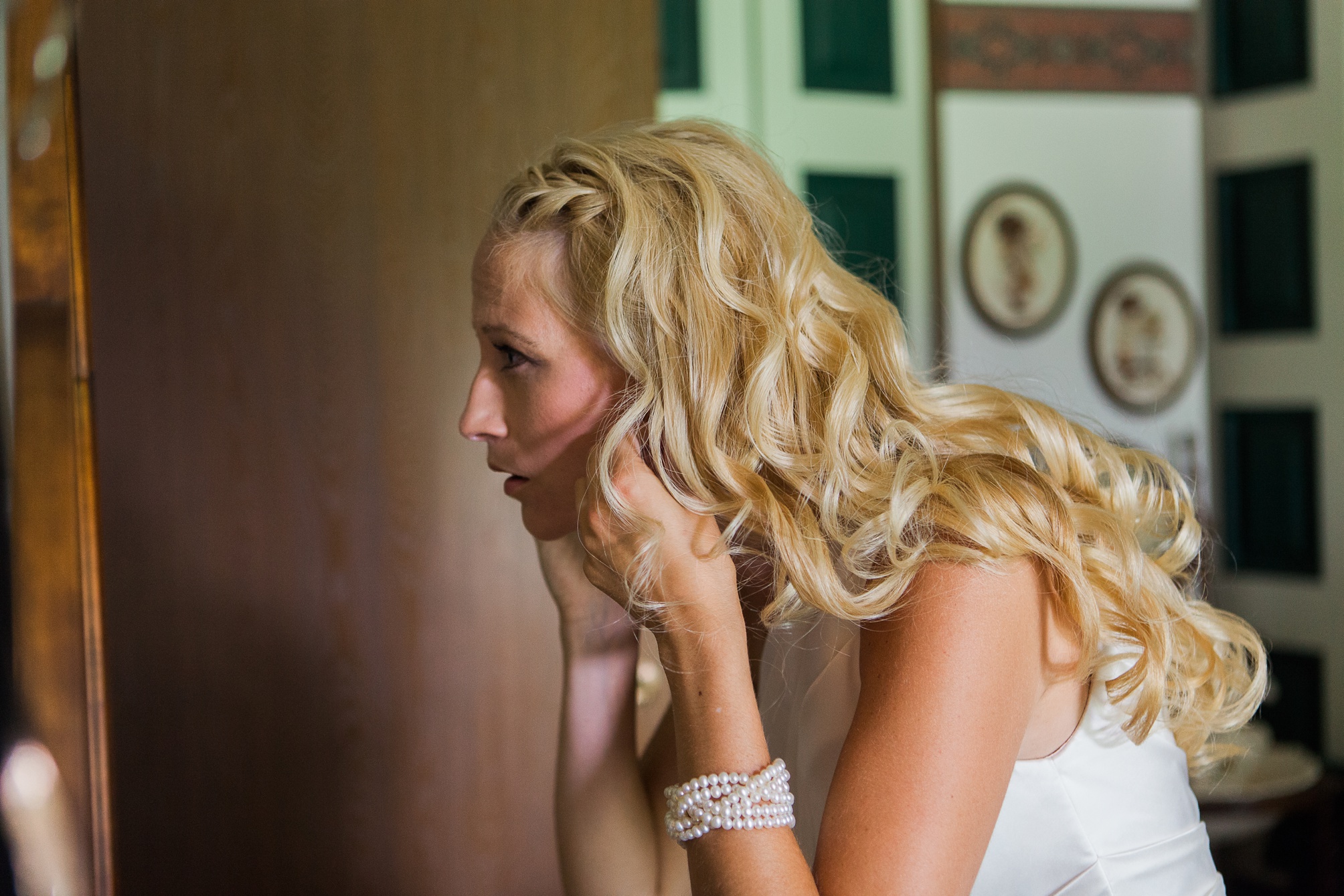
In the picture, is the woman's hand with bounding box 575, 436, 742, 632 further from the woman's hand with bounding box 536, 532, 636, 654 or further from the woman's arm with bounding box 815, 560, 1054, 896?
the woman's hand with bounding box 536, 532, 636, 654

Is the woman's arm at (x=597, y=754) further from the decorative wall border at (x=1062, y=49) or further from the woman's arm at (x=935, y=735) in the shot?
the decorative wall border at (x=1062, y=49)

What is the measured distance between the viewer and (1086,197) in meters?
3.76

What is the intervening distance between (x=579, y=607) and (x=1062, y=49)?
315cm

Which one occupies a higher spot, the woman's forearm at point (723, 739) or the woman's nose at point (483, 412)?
the woman's nose at point (483, 412)

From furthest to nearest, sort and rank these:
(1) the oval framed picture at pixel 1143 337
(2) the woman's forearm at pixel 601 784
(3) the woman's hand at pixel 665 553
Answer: (1) the oval framed picture at pixel 1143 337 < (2) the woman's forearm at pixel 601 784 < (3) the woman's hand at pixel 665 553

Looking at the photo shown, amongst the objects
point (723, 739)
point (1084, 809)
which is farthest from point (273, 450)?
point (1084, 809)

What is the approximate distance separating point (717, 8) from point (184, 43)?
2.07 metres

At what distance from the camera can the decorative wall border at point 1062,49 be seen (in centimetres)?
357

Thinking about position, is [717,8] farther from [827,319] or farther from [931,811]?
[931,811]

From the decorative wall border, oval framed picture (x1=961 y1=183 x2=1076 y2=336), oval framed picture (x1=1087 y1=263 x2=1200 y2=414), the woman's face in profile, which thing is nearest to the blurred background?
the woman's face in profile

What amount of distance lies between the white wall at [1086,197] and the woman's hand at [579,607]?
2.42 meters

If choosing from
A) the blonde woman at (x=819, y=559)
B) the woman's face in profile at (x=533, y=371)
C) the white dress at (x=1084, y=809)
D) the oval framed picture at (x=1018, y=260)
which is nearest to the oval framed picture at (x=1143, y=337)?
the oval framed picture at (x=1018, y=260)

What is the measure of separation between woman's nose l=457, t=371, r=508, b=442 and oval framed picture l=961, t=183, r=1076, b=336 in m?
2.77

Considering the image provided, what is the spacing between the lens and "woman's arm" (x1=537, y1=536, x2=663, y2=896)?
1243 mm
